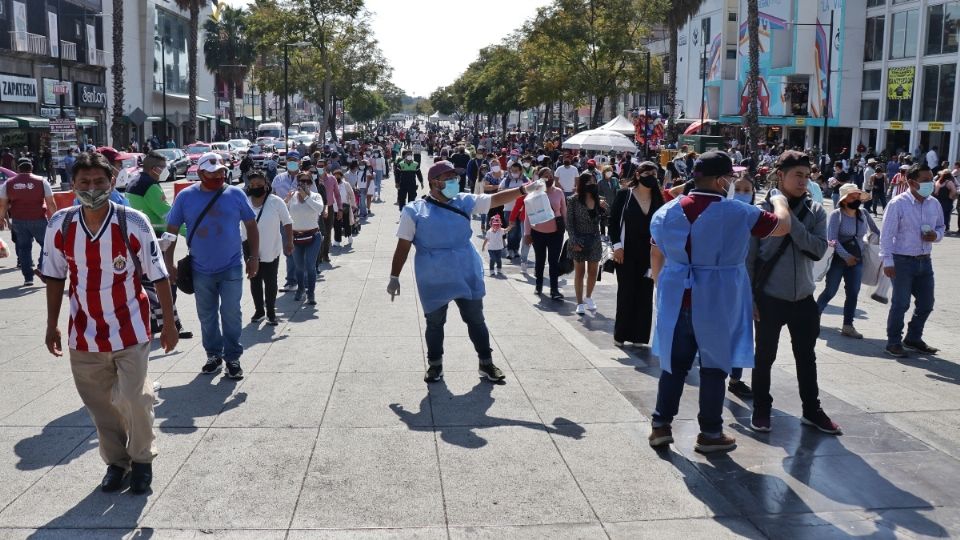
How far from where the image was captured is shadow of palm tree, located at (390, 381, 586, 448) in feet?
18.4

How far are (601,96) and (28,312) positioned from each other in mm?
35860

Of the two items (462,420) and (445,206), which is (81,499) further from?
(445,206)

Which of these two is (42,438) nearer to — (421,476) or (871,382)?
(421,476)

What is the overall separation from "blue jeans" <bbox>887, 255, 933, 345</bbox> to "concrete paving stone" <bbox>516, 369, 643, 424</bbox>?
9.71 feet

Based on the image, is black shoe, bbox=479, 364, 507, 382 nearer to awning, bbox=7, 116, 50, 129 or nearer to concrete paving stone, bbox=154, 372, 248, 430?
concrete paving stone, bbox=154, 372, 248, 430

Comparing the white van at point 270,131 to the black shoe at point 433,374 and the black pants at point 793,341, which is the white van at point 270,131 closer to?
the black shoe at point 433,374

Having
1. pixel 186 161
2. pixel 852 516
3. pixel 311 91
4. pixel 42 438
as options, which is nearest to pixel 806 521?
pixel 852 516

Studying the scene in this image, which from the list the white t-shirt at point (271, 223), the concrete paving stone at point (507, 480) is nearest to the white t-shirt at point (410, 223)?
the concrete paving stone at point (507, 480)

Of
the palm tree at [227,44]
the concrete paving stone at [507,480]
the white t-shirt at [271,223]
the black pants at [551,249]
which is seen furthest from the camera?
the palm tree at [227,44]

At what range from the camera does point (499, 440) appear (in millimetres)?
5496

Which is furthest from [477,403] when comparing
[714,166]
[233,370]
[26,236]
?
[26,236]

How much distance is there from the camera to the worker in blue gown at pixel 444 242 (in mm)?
6539

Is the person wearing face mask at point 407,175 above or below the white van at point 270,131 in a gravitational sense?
below

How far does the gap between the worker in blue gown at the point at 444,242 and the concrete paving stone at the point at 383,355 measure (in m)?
0.80
